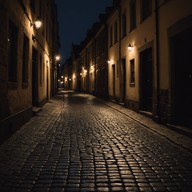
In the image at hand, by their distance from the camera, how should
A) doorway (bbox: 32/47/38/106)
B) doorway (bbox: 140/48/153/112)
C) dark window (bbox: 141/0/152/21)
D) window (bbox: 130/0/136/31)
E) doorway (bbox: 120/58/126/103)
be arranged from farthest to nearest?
doorway (bbox: 120/58/126/103)
window (bbox: 130/0/136/31)
doorway (bbox: 32/47/38/106)
doorway (bbox: 140/48/153/112)
dark window (bbox: 141/0/152/21)

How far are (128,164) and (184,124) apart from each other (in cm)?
471

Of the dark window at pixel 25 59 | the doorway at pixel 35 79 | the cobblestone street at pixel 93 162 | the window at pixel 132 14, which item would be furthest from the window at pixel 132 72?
the cobblestone street at pixel 93 162

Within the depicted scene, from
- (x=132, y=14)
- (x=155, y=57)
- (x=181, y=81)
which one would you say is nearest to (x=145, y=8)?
(x=132, y=14)

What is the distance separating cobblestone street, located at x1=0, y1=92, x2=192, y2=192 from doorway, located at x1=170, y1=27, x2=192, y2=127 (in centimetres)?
141

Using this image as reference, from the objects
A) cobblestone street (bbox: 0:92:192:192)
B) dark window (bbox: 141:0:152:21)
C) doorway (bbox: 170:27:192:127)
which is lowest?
cobblestone street (bbox: 0:92:192:192)

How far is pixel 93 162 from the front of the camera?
5812mm

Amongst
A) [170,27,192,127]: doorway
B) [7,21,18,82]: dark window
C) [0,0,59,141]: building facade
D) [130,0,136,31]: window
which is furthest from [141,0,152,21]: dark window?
[7,21,18,82]: dark window

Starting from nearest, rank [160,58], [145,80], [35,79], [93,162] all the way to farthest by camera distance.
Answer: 1. [93,162]
2. [160,58]
3. [145,80]
4. [35,79]

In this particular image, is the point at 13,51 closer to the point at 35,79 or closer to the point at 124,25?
the point at 35,79

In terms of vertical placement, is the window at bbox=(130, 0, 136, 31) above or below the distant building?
above

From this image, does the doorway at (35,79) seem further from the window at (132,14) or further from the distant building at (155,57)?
the window at (132,14)

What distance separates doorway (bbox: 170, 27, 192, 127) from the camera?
9717mm

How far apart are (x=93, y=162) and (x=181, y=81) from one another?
17.0 ft

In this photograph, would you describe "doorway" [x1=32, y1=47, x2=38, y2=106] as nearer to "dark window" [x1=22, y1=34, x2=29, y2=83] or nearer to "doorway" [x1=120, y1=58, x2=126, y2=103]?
"dark window" [x1=22, y1=34, x2=29, y2=83]
